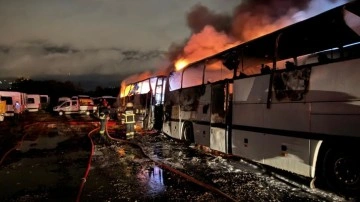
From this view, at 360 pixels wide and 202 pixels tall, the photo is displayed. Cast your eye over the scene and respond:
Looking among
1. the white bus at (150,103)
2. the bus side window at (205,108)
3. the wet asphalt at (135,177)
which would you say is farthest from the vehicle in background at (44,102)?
the bus side window at (205,108)

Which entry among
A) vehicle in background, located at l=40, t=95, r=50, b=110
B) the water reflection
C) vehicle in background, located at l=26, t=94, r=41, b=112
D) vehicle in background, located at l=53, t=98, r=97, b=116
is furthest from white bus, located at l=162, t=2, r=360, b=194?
vehicle in background, located at l=40, t=95, r=50, b=110

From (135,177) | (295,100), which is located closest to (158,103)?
(135,177)

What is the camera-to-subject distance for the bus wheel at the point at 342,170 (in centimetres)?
576

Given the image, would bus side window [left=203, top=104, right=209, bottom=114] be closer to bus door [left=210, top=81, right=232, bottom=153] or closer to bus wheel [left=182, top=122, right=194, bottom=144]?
bus door [left=210, top=81, right=232, bottom=153]

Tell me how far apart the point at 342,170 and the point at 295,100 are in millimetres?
1588

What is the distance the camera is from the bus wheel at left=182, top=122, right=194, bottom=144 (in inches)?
476

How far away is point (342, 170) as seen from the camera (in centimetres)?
599

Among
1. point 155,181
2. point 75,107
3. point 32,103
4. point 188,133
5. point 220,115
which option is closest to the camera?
point 155,181

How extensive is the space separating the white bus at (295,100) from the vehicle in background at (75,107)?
28904 millimetres

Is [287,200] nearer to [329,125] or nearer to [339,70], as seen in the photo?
[329,125]

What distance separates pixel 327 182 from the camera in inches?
245

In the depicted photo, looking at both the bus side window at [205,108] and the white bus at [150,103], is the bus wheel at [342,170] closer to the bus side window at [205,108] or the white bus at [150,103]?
the bus side window at [205,108]

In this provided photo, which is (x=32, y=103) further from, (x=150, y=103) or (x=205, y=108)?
(x=205, y=108)

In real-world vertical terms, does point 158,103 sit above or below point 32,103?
below
